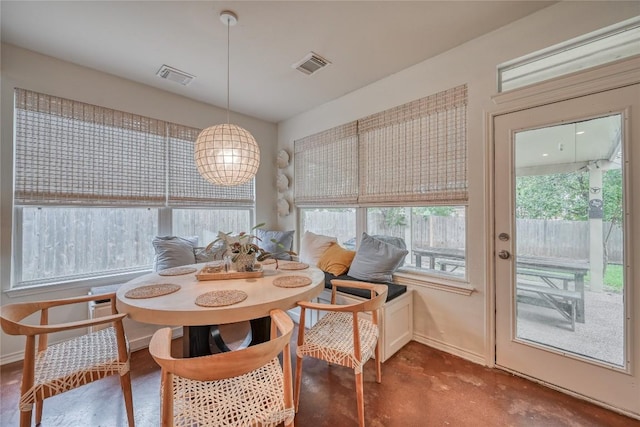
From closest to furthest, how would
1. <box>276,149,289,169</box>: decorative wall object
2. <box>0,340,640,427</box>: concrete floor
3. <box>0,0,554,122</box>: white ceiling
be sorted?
1. <box>0,340,640,427</box>: concrete floor
2. <box>0,0,554,122</box>: white ceiling
3. <box>276,149,289,169</box>: decorative wall object

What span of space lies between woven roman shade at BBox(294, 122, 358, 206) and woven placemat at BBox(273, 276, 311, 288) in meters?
1.50

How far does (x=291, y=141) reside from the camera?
385 centimetres

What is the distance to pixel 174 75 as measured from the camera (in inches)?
102

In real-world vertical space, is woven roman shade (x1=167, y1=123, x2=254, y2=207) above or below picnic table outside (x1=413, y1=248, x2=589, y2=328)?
above

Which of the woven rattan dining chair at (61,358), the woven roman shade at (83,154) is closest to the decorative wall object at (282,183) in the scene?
the woven roman shade at (83,154)

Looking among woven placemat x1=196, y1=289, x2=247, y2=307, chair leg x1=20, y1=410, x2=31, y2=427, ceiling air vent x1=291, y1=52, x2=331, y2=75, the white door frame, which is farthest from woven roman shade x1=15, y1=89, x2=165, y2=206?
the white door frame

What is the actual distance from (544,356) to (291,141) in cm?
358

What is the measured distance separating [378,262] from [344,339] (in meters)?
0.99

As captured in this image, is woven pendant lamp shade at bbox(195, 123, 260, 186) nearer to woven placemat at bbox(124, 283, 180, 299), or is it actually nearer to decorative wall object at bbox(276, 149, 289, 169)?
woven placemat at bbox(124, 283, 180, 299)

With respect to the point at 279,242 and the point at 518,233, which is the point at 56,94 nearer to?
the point at 279,242

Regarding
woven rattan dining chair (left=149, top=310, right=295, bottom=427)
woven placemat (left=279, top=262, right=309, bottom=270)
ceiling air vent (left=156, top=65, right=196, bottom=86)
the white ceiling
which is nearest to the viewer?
woven rattan dining chair (left=149, top=310, right=295, bottom=427)

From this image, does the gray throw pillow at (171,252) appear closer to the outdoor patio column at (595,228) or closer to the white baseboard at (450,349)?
the white baseboard at (450,349)

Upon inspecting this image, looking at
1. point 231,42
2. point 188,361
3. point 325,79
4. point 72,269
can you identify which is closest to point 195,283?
point 188,361

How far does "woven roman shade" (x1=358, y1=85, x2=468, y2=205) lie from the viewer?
2.21 metres
